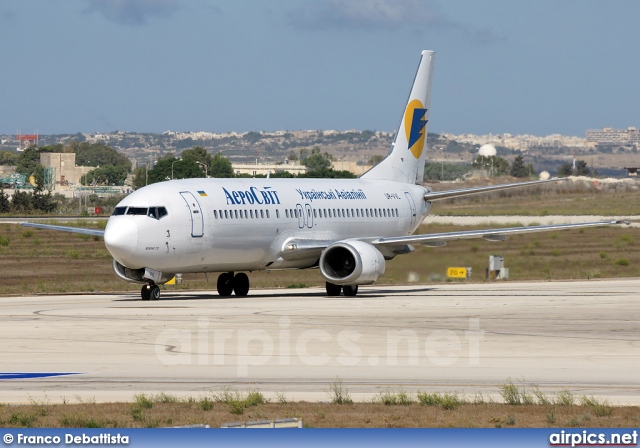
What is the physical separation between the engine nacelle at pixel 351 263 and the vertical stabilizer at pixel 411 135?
26.4 ft

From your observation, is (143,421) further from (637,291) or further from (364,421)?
(637,291)

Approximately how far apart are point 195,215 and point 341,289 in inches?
273

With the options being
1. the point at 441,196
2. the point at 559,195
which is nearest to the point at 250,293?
the point at 441,196

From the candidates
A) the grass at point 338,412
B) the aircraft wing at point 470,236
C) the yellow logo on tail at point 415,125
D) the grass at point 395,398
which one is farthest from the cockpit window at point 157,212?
the grass at point 395,398

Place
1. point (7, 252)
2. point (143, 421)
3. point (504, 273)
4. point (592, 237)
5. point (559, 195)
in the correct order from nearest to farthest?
point (143, 421) < point (504, 273) < point (7, 252) < point (592, 237) < point (559, 195)

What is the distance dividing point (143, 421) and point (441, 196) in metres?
34.5

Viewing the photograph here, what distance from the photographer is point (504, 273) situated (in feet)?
177

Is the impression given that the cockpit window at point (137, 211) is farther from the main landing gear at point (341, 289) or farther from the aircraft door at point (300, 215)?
the main landing gear at point (341, 289)

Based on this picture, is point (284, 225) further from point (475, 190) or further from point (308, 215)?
point (475, 190)

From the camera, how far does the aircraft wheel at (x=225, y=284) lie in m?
42.8

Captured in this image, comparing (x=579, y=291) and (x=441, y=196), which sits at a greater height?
(x=441, y=196)

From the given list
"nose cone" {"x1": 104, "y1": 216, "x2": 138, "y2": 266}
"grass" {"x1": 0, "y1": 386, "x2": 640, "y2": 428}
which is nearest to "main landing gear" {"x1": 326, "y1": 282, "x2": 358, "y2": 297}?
"nose cone" {"x1": 104, "y1": 216, "x2": 138, "y2": 266}

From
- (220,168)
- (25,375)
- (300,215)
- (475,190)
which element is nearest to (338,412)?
(25,375)

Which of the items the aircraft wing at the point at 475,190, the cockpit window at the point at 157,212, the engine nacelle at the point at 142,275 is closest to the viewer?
the cockpit window at the point at 157,212
